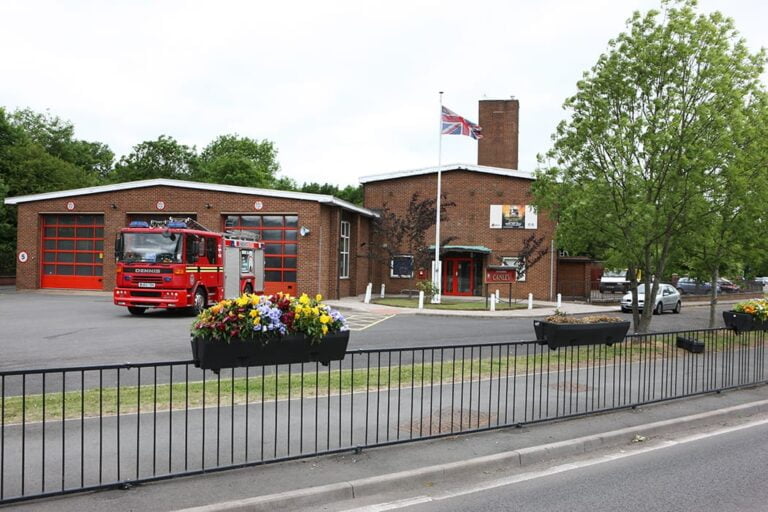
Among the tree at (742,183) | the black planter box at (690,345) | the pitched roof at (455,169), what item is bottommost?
the black planter box at (690,345)

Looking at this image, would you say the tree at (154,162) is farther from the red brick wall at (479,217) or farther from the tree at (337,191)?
the red brick wall at (479,217)

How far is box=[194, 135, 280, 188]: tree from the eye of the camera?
72.1 meters

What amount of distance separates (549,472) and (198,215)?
2806 centimetres

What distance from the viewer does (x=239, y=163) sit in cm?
7219

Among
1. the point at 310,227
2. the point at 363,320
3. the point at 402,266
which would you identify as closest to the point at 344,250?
the point at 310,227

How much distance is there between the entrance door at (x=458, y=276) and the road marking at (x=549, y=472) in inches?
1168

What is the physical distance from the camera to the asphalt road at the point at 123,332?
12548mm

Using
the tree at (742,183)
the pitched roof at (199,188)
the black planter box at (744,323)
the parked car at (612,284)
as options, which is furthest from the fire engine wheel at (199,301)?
the parked car at (612,284)

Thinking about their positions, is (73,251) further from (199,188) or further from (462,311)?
(462,311)

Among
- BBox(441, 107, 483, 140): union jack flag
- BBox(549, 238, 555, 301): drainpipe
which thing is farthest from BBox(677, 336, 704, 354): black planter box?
BBox(549, 238, 555, 301): drainpipe

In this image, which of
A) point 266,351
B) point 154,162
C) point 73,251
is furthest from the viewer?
point 154,162

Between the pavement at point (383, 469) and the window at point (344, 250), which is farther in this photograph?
the window at point (344, 250)

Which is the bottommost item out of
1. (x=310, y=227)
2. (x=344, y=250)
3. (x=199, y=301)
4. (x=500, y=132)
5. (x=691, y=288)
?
(x=691, y=288)

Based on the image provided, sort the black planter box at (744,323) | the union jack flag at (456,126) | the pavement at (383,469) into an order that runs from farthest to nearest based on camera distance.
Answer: the union jack flag at (456,126) → the black planter box at (744,323) → the pavement at (383,469)
